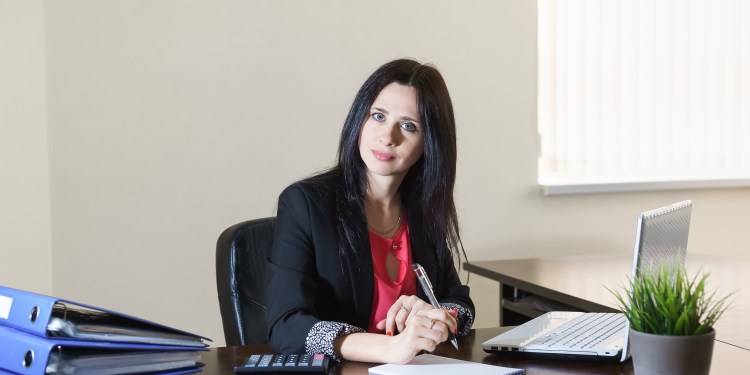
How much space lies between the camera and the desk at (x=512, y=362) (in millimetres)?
1526

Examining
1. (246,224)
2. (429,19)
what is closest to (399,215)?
(246,224)

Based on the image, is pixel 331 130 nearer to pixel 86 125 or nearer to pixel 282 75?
pixel 282 75

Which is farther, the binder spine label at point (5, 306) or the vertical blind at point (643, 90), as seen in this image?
the vertical blind at point (643, 90)

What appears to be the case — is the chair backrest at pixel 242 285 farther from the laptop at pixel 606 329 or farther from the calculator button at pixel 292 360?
the laptop at pixel 606 329

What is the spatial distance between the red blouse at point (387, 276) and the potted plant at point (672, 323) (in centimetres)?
81

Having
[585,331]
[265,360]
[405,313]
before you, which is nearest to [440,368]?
[405,313]

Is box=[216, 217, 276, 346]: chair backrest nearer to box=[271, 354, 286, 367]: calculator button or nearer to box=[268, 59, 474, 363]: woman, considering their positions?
box=[268, 59, 474, 363]: woman

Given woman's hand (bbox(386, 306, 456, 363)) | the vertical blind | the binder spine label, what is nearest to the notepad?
woman's hand (bbox(386, 306, 456, 363))

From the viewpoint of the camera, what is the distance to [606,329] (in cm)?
179

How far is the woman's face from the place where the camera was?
6.40 ft

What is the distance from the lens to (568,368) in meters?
1.55

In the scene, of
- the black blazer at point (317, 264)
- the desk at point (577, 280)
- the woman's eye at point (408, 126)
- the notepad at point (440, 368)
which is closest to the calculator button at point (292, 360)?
the notepad at point (440, 368)

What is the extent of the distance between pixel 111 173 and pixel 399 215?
1.74 metres

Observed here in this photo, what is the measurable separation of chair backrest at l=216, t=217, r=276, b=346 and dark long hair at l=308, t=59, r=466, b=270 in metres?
0.24
